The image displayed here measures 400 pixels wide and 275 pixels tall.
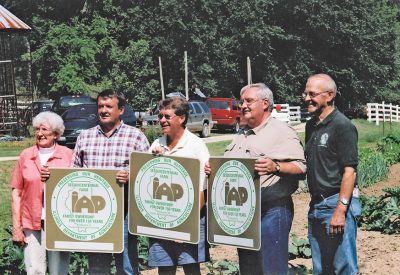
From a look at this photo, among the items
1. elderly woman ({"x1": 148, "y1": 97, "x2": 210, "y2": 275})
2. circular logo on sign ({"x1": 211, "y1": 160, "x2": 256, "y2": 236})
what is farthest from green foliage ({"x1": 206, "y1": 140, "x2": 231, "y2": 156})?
circular logo on sign ({"x1": 211, "y1": 160, "x2": 256, "y2": 236})

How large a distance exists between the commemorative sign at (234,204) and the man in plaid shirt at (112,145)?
707mm

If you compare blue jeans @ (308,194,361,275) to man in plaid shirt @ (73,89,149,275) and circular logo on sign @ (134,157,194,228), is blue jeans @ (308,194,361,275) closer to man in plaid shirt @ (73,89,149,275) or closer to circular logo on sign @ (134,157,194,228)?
circular logo on sign @ (134,157,194,228)

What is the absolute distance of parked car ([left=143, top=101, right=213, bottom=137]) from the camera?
104ft

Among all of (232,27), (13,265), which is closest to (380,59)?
(232,27)

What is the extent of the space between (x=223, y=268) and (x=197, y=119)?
24.4m

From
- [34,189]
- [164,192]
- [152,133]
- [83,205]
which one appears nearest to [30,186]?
[34,189]

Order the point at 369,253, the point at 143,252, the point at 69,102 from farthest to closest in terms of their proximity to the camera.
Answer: the point at 69,102 < the point at 369,253 < the point at 143,252

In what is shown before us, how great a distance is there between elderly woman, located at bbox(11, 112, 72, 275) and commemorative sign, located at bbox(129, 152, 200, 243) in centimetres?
→ 68

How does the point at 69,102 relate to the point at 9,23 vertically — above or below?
below

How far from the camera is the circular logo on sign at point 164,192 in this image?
6.17 m

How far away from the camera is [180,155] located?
20.2 ft

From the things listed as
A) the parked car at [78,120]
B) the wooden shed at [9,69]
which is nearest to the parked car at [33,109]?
the wooden shed at [9,69]

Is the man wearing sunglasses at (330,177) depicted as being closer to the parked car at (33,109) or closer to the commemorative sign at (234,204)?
the commemorative sign at (234,204)

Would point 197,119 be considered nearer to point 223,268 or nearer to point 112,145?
point 223,268
